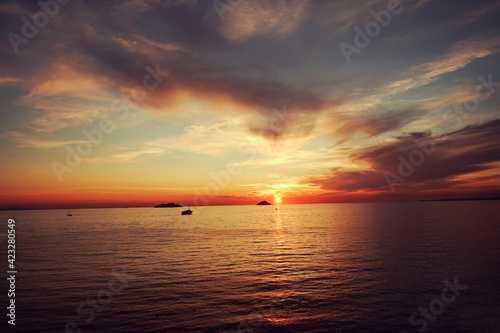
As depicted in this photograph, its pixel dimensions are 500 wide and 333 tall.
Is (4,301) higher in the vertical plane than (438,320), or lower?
higher

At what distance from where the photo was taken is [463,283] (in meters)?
29.9

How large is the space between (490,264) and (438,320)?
23.3 m

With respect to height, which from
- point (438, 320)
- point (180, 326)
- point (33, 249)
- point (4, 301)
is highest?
point (33, 249)

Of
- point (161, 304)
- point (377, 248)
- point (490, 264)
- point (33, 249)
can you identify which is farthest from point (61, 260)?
point (490, 264)

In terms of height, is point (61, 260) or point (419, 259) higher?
point (61, 260)

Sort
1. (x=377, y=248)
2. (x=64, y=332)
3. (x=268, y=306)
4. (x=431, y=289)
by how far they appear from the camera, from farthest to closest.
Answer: (x=377, y=248) → (x=431, y=289) → (x=268, y=306) → (x=64, y=332)

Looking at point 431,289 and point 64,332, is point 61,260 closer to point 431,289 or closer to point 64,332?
point 64,332

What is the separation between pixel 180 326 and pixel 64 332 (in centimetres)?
817

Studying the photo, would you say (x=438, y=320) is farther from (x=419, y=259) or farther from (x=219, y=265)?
(x=219, y=265)

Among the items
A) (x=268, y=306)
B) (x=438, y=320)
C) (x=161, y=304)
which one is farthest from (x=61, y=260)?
(x=438, y=320)

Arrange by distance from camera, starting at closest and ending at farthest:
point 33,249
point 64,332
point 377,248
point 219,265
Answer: point 64,332
point 219,265
point 377,248
point 33,249

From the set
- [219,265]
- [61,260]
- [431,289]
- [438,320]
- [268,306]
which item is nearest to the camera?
[438,320]

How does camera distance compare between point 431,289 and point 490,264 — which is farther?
point 490,264

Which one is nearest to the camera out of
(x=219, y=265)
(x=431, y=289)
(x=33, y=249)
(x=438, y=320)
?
(x=438, y=320)
